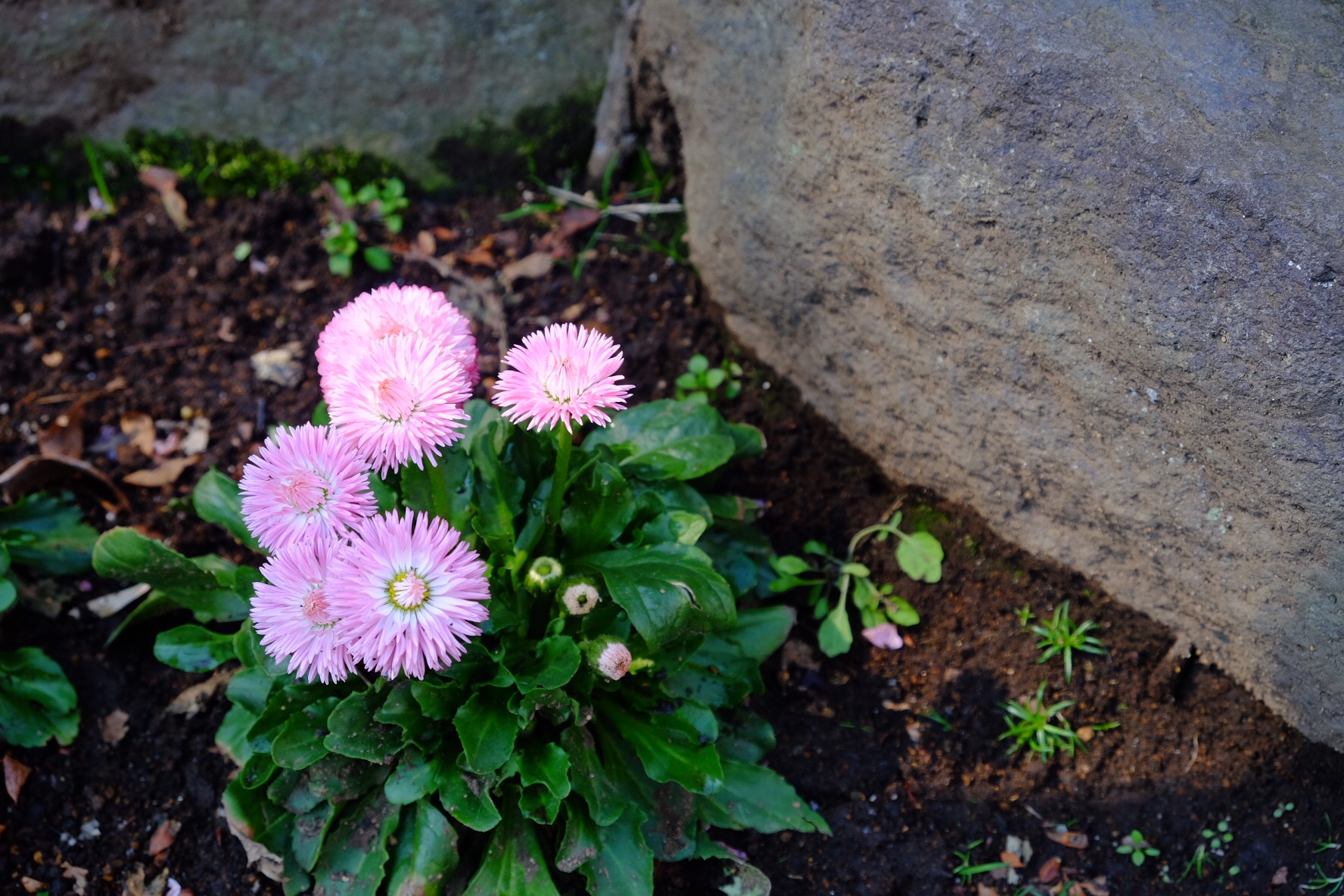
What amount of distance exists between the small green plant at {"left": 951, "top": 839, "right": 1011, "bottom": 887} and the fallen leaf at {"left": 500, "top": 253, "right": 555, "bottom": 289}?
85.0 inches

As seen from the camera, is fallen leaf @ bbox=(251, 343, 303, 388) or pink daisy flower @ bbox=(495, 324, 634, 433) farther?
fallen leaf @ bbox=(251, 343, 303, 388)

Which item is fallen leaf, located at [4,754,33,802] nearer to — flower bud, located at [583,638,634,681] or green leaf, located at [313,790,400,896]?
green leaf, located at [313,790,400,896]

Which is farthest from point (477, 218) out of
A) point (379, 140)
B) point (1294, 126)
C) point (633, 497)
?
point (1294, 126)

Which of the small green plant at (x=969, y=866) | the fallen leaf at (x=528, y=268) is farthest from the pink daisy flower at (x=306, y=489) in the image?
the fallen leaf at (x=528, y=268)

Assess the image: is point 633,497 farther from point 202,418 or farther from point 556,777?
point 202,418

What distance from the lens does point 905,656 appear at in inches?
110

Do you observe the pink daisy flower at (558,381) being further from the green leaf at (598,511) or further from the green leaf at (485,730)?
the green leaf at (485,730)

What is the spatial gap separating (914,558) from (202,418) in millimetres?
2179

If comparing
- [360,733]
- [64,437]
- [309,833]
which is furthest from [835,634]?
[64,437]

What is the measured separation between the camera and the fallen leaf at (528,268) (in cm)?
352

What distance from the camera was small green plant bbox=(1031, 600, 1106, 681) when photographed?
8.79 feet

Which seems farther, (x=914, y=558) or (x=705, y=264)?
(x=705, y=264)

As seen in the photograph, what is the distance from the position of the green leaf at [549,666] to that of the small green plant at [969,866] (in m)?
1.06

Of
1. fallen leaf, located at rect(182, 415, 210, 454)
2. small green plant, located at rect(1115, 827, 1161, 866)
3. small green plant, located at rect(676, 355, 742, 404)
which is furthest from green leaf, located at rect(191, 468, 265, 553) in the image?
small green plant, located at rect(1115, 827, 1161, 866)
